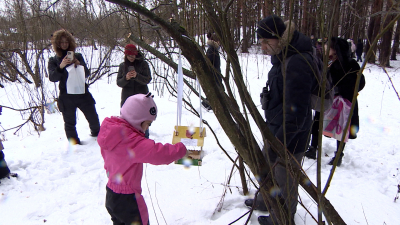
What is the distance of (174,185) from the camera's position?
108 inches

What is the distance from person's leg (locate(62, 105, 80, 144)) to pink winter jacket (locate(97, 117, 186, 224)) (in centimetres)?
226

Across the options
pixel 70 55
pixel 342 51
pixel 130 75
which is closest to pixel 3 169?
pixel 70 55

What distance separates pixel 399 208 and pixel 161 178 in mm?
2477

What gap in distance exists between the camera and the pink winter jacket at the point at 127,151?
1.54 meters

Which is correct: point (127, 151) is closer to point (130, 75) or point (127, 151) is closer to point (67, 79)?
point (130, 75)

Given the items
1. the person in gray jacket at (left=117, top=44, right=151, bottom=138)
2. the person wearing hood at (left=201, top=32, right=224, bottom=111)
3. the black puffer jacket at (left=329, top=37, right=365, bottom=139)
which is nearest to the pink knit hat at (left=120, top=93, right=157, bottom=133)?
the person wearing hood at (left=201, top=32, right=224, bottom=111)

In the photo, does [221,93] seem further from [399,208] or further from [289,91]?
[399,208]

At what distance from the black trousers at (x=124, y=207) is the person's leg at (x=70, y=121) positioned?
7.48 feet

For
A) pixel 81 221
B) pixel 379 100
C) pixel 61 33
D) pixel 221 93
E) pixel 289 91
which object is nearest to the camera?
pixel 221 93

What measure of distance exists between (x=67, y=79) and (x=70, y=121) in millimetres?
635

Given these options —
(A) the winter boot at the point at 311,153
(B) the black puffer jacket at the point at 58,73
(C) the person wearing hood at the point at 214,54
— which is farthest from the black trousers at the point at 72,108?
(A) the winter boot at the point at 311,153

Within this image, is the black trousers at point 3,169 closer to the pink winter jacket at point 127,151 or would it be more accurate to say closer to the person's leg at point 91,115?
the person's leg at point 91,115

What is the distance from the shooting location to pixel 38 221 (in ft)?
7.38

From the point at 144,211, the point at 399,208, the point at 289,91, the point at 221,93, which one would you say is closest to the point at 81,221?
the point at 144,211
